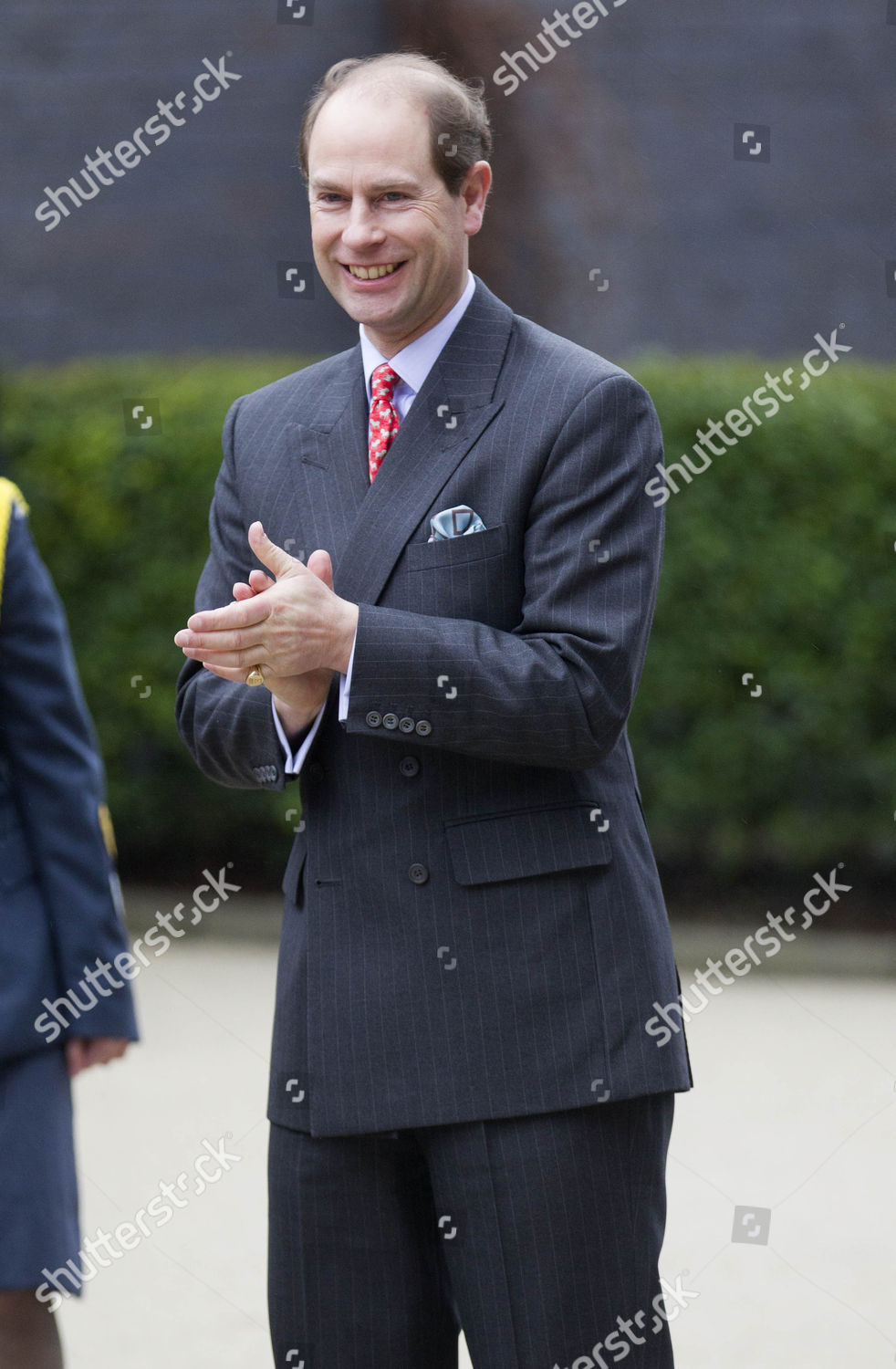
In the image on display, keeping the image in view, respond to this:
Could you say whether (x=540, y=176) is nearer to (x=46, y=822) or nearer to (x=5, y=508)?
(x=5, y=508)

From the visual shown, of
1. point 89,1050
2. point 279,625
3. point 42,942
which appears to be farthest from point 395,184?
point 89,1050

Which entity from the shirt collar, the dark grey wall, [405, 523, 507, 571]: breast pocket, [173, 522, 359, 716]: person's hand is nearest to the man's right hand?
[173, 522, 359, 716]: person's hand

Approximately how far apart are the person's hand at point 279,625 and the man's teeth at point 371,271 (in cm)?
31

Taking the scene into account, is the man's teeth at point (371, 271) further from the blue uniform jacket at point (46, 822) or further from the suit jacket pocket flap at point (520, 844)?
the suit jacket pocket flap at point (520, 844)

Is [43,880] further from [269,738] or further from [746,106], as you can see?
[746,106]

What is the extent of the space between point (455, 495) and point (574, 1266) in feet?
2.60

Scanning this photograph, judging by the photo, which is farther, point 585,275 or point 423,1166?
point 585,275

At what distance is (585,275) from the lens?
622 cm

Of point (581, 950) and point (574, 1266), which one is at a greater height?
point (581, 950)

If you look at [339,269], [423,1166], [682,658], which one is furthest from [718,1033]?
[339,269]

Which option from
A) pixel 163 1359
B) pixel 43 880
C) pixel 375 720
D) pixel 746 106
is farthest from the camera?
pixel 746 106

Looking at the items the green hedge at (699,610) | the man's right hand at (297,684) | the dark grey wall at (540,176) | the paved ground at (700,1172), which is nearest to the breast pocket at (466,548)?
the man's right hand at (297,684)

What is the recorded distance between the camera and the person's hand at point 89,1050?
70.7 inches

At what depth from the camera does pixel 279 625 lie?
1.51 metres
